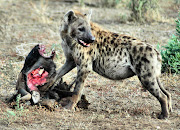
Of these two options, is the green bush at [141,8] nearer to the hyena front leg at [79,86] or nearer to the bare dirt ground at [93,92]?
the bare dirt ground at [93,92]

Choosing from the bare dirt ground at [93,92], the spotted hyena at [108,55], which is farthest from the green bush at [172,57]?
the spotted hyena at [108,55]

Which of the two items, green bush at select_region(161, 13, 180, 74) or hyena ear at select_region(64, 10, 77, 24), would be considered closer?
hyena ear at select_region(64, 10, 77, 24)

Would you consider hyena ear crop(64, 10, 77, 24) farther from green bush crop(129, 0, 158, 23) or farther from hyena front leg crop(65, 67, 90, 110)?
green bush crop(129, 0, 158, 23)

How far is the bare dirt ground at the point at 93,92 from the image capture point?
3584 millimetres

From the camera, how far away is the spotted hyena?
3877 mm

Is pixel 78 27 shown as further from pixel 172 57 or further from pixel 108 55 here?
pixel 172 57

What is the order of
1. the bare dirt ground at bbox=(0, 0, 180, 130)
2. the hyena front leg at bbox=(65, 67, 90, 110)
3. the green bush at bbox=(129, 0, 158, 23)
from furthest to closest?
the green bush at bbox=(129, 0, 158, 23)
the hyena front leg at bbox=(65, 67, 90, 110)
the bare dirt ground at bbox=(0, 0, 180, 130)

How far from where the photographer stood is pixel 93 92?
4.93m

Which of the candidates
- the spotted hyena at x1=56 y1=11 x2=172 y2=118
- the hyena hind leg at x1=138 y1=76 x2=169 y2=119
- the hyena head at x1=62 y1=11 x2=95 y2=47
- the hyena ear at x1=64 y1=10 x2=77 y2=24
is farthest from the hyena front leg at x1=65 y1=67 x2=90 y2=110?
the hyena hind leg at x1=138 y1=76 x2=169 y2=119

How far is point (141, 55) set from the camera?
12.8ft

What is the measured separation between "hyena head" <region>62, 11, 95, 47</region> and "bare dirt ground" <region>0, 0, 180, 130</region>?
3.02ft

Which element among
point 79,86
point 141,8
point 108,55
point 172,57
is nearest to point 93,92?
point 79,86

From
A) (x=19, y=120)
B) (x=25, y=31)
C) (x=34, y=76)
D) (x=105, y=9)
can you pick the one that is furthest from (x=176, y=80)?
(x=105, y=9)

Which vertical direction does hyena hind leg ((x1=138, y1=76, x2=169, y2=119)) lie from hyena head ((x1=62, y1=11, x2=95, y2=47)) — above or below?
below
